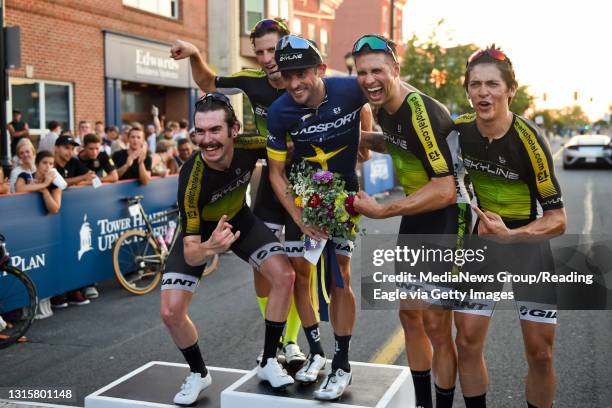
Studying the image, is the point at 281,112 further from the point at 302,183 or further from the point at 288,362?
the point at 288,362

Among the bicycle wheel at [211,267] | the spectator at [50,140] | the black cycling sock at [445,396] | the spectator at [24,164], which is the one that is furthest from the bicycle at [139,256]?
the black cycling sock at [445,396]

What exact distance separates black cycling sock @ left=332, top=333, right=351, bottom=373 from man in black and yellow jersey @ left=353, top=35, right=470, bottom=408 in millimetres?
472

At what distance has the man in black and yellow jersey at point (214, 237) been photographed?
16.2 ft

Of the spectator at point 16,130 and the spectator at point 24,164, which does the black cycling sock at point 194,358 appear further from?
the spectator at point 16,130

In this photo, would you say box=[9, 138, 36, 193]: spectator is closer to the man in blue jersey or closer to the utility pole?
the utility pole

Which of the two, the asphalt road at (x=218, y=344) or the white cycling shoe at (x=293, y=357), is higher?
A: the white cycling shoe at (x=293, y=357)

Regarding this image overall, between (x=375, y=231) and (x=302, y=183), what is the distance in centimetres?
1021

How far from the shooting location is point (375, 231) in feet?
48.3

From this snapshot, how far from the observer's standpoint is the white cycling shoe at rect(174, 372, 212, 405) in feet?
16.4

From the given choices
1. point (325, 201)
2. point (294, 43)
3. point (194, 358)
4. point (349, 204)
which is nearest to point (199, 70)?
point (294, 43)

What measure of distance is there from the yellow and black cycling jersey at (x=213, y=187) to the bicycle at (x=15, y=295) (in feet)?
10.9

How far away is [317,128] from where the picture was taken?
4.70 metres

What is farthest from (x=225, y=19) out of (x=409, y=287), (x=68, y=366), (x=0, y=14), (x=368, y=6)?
(x=368, y=6)

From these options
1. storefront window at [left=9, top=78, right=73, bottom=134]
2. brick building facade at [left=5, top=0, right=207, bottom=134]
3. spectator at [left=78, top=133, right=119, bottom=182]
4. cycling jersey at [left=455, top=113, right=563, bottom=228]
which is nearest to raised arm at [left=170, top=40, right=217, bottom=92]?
cycling jersey at [left=455, top=113, right=563, bottom=228]
